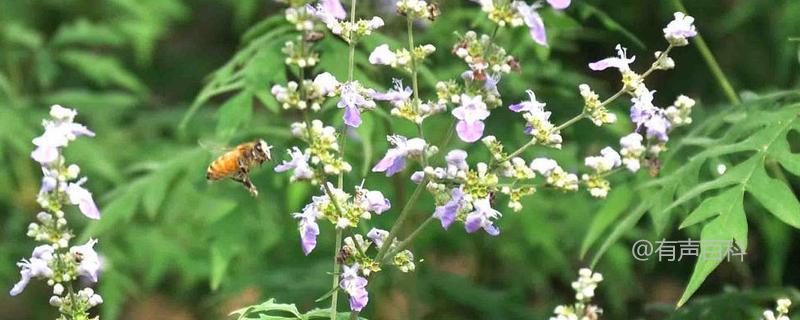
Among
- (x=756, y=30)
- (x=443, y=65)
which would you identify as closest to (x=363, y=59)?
(x=443, y=65)

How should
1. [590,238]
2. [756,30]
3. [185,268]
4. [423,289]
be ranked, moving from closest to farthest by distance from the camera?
[590,238], [423,289], [185,268], [756,30]

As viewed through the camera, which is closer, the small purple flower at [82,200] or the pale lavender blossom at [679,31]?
the small purple flower at [82,200]

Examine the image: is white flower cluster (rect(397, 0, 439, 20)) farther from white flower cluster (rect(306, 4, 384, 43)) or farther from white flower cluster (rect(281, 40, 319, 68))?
white flower cluster (rect(281, 40, 319, 68))

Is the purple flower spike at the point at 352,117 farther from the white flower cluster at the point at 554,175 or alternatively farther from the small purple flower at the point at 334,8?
the white flower cluster at the point at 554,175

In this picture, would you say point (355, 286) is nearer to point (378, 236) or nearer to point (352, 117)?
point (378, 236)

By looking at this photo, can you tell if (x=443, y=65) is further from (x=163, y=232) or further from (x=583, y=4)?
(x=163, y=232)

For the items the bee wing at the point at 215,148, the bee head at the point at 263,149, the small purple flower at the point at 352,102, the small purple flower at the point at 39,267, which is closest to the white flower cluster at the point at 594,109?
the small purple flower at the point at 352,102
